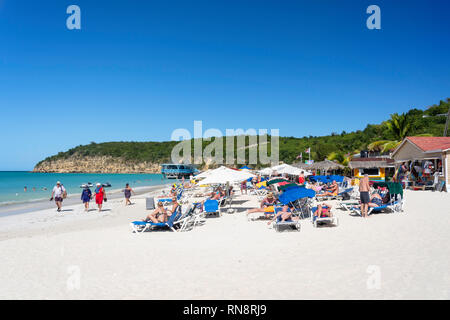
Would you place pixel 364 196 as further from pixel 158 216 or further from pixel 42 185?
pixel 42 185

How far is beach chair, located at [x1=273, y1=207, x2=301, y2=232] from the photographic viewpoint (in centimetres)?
783

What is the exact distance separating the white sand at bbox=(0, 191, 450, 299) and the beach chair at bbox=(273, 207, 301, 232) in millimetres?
318

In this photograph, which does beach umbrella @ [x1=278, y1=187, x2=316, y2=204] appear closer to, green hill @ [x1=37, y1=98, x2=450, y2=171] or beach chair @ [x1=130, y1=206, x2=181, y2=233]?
beach chair @ [x1=130, y1=206, x2=181, y2=233]

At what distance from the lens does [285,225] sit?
8.52 metres

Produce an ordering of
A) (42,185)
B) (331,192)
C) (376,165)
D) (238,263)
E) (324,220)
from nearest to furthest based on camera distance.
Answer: (238,263), (324,220), (331,192), (376,165), (42,185)

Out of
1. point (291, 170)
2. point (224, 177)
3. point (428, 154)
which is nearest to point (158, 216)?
point (224, 177)

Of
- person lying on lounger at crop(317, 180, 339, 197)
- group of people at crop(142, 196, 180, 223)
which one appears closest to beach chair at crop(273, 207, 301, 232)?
group of people at crop(142, 196, 180, 223)

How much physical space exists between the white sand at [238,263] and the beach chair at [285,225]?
318 mm

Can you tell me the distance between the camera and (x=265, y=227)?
8.37 metres

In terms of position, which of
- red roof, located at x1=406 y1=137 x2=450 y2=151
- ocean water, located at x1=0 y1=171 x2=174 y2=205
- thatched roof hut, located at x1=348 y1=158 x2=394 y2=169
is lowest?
ocean water, located at x1=0 y1=171 x2=174 y2=205

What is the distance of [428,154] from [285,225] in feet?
49.7

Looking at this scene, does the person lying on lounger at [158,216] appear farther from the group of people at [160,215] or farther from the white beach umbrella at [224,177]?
the white beach umbrella at [224,177]

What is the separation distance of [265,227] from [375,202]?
158 inches
